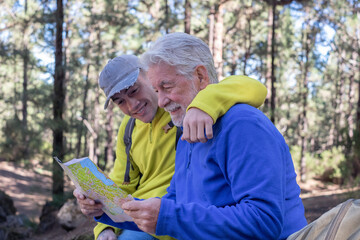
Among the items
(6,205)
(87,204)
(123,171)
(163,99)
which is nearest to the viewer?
(163,99)

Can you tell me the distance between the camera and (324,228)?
1.15 metres

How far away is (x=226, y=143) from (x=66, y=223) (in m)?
8.02

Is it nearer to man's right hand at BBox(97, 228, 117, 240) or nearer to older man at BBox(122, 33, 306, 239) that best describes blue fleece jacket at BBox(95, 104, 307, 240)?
older man at BBox(122, 33, 306, 239)

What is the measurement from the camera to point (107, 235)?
2.45m

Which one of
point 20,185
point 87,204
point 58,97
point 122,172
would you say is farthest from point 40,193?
point 20,185

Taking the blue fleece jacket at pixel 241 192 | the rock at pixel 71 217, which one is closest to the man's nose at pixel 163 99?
the blue fleece jacket at pixel 241 192

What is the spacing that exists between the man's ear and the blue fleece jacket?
0.33m

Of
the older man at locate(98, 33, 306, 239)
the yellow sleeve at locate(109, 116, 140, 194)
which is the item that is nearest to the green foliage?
the yellow sleeve at locate(109, 116, 140, 194)

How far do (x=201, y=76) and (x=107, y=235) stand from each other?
1224mm

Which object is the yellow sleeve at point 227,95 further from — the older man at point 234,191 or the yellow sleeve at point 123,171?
the yellow sleeve at point 123,171

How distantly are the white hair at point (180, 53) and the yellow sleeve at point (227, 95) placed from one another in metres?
0.15

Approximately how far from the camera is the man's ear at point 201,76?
1800 millimetres

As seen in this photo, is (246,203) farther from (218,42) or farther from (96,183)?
(218,42)

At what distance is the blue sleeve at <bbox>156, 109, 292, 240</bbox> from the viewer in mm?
1333
